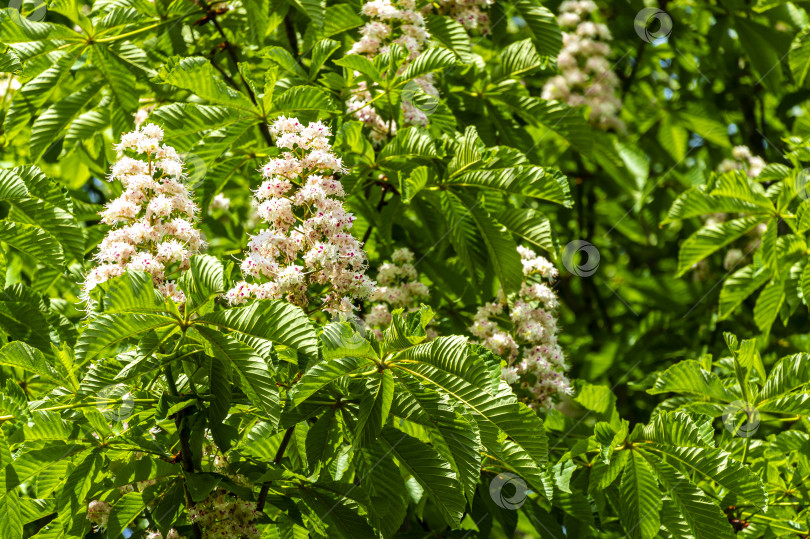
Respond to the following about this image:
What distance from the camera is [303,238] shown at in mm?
2596

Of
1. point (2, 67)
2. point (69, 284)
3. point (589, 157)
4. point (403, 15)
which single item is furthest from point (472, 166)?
point (69, 284)

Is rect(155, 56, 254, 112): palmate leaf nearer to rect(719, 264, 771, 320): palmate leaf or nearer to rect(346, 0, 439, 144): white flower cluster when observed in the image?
rect(346, 0, 439, 144): white flower cluster

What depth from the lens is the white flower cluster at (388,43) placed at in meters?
3.64

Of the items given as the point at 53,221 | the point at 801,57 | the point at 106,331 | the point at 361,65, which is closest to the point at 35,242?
the point at 53,221

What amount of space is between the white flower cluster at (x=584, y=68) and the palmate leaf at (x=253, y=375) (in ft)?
12.4

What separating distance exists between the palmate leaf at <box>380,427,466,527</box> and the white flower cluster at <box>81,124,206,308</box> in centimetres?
69

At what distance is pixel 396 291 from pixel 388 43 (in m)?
1.09

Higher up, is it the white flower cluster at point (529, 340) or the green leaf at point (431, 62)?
the green leaf at point (431, 62)

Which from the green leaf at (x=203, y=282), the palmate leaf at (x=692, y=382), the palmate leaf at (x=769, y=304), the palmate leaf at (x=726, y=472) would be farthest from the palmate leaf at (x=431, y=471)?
the palmate leaf at (x=769, y=304)

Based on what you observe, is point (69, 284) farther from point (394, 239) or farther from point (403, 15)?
point (403, 15)

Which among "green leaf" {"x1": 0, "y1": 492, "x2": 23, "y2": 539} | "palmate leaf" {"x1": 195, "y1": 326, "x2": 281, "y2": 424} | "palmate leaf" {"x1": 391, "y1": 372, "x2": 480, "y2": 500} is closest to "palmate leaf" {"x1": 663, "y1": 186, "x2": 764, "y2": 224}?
"palmate leaf" {"x1": 391, "y1": 372, "x2": 480, "y2": 500}

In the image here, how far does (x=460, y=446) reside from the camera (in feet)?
7.19

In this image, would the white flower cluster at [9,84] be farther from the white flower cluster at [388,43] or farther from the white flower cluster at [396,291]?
the white flower cluster at [396,291]

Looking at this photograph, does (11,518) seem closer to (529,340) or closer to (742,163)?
(529,340)
